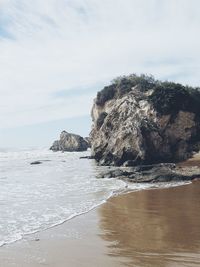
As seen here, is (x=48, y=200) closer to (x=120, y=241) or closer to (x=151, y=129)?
(x=120, y=241)

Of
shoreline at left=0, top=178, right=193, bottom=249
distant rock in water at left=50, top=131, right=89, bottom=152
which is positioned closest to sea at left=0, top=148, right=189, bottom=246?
shoreline at left=0, top=178, right=193, bottom=249

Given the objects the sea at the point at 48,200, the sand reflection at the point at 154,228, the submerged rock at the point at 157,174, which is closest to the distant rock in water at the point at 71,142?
the sea at the point at 48,200

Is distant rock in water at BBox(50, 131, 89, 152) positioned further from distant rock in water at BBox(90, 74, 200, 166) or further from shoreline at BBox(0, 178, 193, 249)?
shoreline at BBox(0, 178, 193, 249)

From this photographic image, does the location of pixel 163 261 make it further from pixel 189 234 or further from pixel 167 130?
pixel 167 130

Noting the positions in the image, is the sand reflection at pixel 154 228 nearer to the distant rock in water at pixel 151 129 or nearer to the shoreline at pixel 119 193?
the shoreline at pixel 119 193

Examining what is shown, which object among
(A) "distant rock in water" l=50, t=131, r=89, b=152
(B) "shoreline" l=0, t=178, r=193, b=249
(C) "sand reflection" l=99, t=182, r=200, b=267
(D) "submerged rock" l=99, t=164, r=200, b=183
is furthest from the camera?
(A) "distant rock in water" l=50, t=131, r=89, b=152

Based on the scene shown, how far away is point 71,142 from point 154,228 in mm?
72658

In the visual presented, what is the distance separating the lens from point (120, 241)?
12.9 metres

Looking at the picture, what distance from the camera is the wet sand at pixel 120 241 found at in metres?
10.8

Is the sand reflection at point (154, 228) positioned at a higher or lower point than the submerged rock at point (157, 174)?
lower

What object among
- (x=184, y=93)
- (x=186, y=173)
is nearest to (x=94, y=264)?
Answer: (x=186, y=173)

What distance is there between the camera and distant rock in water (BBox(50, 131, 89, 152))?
8556 cm

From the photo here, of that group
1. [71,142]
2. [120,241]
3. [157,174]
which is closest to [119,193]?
[157,174]

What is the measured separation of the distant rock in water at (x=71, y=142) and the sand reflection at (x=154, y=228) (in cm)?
6262
